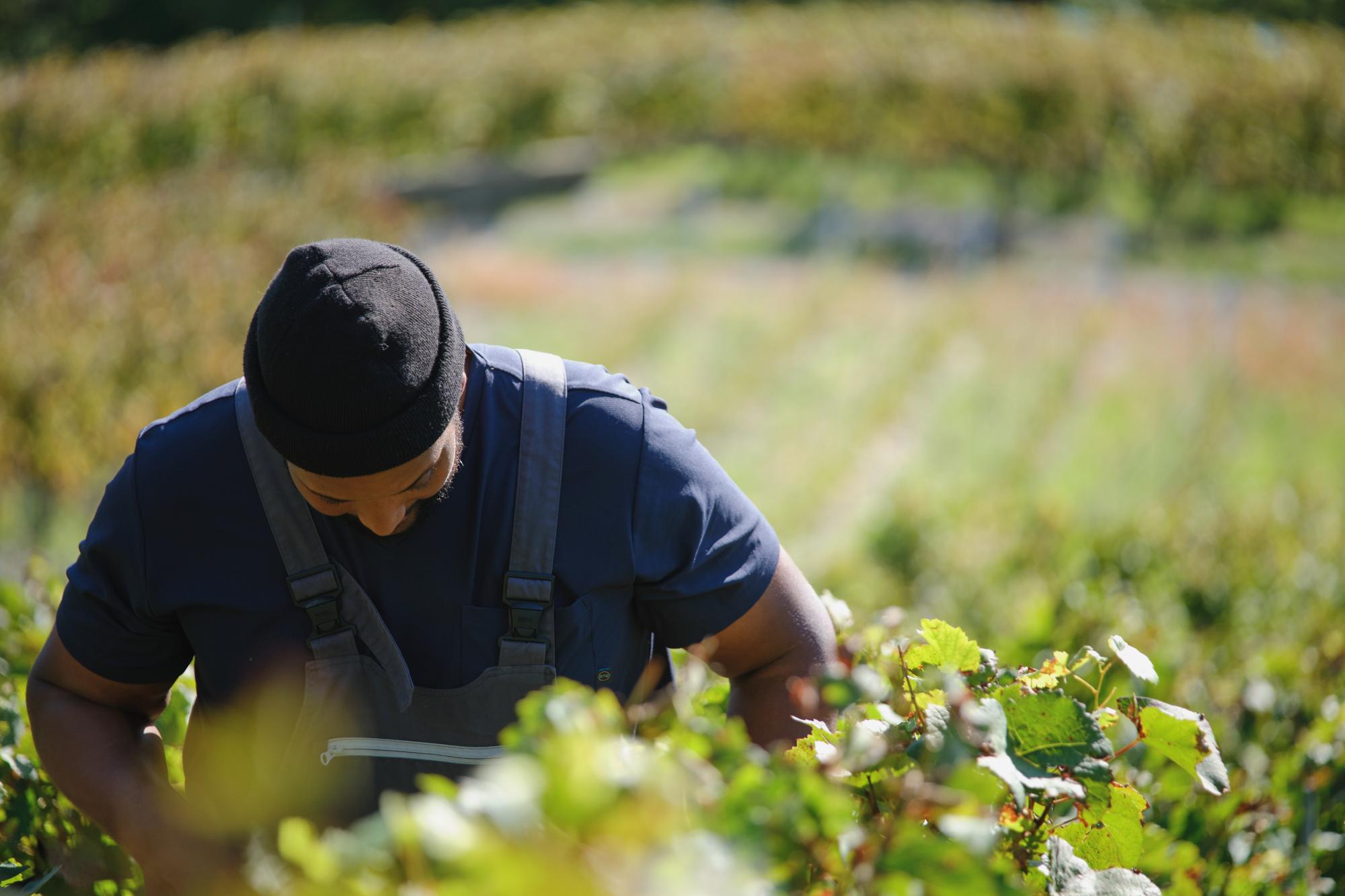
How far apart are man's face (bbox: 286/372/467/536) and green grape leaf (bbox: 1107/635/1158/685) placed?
0.88m

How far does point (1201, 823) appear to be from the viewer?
6.20 ft

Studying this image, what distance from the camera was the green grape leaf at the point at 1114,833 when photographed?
1.25 meters

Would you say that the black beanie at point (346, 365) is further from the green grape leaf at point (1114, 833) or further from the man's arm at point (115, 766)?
the green grape leaf at point (1114, 833)

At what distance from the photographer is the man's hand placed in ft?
5.63

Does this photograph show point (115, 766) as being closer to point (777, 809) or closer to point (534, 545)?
point (534, 545)

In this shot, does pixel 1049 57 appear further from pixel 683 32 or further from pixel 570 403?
pixel 570 403

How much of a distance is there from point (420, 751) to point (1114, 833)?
0.93 meters

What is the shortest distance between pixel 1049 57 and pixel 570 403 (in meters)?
12.9

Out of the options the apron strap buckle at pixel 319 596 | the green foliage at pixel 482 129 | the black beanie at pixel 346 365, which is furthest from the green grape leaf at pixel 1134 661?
the green foliage at pixel 482 129

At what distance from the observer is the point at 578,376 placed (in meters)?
1.76

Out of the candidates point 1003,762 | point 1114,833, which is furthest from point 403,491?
point 1114,833

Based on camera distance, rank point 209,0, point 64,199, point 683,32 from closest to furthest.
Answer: point 64,199, point 683,32, point 209,0

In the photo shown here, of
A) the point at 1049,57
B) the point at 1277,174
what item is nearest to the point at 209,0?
the point at 1049,57

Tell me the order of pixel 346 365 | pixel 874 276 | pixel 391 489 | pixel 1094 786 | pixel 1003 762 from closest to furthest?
pixel 1003 762
pixel 1094 786
pixel 346 365
pixel 391 489
pixel 874 276
